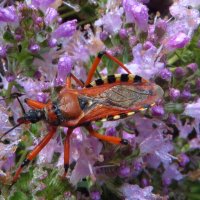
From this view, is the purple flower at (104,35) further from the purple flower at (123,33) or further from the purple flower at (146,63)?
the purple flower at (146,63)

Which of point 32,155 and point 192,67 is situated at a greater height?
point 192,67

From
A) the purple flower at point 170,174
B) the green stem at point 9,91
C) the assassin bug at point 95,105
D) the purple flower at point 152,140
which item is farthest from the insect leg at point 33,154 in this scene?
the purple flower at point 170,174

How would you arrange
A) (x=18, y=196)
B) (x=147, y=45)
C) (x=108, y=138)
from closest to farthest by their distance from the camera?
(x=18, y=196), (x=108, y=138), (x=147, y=45)

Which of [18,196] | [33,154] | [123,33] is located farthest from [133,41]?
[18,196]

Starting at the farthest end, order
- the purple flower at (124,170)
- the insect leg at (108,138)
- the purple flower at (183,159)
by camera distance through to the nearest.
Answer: the purple flower at (183,159)
the purple flower at (124,170)
the insect leg at (108,138)

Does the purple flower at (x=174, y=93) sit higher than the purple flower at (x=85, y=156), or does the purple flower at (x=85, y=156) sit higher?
the purple flower at (x=174, y=93)

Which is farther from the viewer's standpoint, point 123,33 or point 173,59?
point 173,59

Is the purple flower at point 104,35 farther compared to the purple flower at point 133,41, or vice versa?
the purple flower at point 104,35

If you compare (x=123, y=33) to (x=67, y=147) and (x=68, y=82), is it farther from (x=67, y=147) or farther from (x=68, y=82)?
(x=67, y=147)

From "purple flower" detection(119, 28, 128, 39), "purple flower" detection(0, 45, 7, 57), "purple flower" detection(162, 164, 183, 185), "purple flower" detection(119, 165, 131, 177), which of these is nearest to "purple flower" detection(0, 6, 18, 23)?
"purple flower" detection(0, 45, 7, 57)
